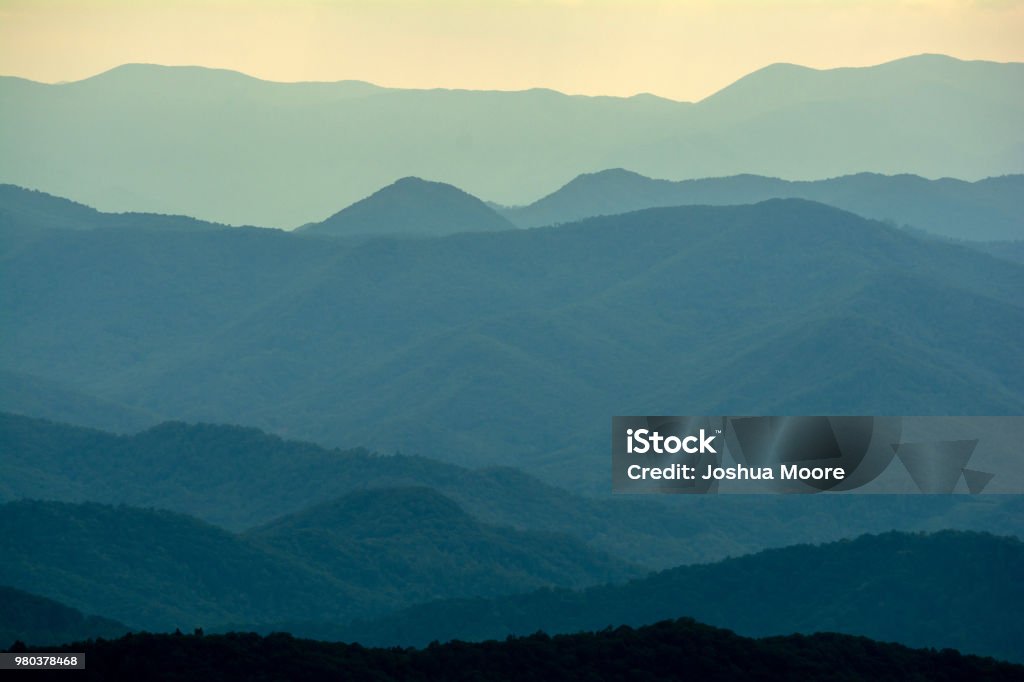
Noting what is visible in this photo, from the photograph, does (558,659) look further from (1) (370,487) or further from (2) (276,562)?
(1) (370,487)

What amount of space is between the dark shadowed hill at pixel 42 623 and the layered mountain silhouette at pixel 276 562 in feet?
39.5

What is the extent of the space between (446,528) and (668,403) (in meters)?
68.6

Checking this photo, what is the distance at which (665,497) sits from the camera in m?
140

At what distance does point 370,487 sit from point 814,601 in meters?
50.7

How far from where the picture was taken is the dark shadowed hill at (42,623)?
72625mm

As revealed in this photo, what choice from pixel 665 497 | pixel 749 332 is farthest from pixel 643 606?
pixel 749 332

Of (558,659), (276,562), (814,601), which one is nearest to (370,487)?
(276,562)

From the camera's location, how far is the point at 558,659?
160 ft

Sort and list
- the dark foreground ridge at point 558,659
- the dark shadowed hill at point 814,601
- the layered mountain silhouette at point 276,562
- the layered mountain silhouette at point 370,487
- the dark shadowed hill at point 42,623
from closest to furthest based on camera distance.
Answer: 1. the dark foreground ridge at point 558,659
2. the dark shadowed hill at point 42,623
3. the dark shadowed hill at point 814,601
4. the layered mountain silhouette at point 276,562
5. the layered mountain silhouette at point 370,487

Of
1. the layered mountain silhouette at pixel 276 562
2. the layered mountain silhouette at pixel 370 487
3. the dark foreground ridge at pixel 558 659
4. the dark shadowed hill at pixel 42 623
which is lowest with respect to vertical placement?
the dark foreground ridge at pixel 558 659

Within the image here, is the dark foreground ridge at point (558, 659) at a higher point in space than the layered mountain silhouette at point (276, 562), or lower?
lower

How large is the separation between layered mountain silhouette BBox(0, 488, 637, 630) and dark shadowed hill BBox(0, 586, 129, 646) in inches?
474

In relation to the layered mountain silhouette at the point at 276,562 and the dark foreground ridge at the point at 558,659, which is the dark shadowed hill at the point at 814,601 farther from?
the dark foreground ridge at the point at 558,659

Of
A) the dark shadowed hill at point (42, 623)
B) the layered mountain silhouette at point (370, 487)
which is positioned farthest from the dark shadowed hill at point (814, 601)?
the layered mountain silhouette at point (370, 487)
